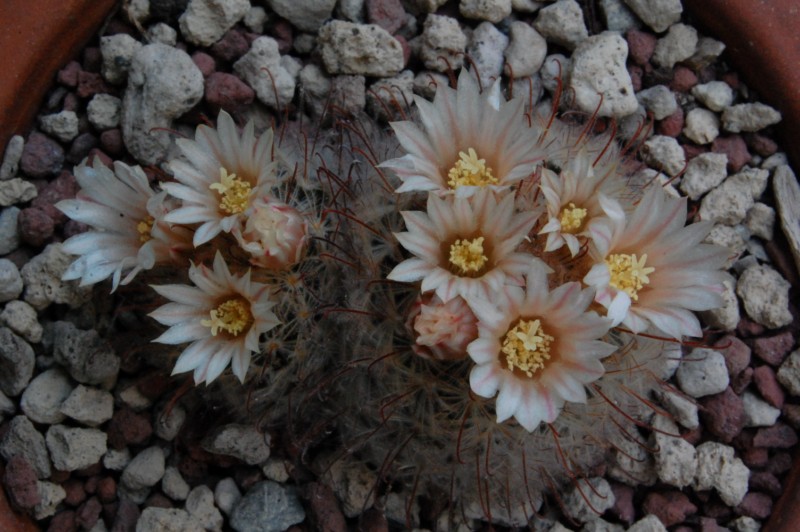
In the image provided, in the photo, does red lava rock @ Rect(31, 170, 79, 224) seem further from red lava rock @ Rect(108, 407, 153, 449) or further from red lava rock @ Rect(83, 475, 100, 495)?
red lava rock @ Rect(83, 475, 100, 495)

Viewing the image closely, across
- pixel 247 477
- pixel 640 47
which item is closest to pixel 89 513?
pixel 247 477

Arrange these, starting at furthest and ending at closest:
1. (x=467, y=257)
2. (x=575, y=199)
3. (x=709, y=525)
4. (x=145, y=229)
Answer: (x=709, y=525), (x=145, y=229), (x=575, y=199), (x=467, y=257)

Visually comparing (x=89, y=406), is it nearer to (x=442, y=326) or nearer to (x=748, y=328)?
(x=442, y=326)

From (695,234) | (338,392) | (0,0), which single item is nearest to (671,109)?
(695,234)

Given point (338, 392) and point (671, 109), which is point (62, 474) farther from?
point (671, 109)

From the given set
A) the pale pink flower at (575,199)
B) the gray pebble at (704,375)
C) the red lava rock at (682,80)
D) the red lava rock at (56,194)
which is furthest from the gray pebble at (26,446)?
the red lava rock at (682,80)

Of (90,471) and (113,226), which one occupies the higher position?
(113,226)

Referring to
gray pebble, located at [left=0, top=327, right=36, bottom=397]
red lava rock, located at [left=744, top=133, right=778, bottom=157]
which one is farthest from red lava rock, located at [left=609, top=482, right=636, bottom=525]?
gray pebble, located at [left=0, top=327, right=36, bottom=397]

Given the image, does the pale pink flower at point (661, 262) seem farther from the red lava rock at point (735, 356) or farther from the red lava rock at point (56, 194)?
the red lava rock at point (56, 194)
